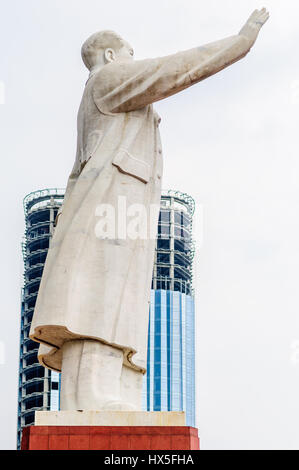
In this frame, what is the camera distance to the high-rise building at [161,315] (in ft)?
279

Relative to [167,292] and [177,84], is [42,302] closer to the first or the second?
[177,84]

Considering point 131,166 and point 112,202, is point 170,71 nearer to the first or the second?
point 131,166

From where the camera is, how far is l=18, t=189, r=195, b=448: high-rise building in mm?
85062

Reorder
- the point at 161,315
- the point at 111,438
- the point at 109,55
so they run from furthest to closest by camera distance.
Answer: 1. the point at 161,315
2. the point at 109,55
3. the point at 111,438

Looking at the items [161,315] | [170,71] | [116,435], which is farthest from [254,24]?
[161,315]

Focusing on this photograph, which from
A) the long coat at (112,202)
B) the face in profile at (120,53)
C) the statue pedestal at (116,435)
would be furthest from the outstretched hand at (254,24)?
the statue pedestal at (116,435)

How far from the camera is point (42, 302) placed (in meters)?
12.3

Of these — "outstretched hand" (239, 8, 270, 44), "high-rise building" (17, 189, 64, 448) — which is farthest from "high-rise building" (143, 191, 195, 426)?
"outstretched hand" (239, 8, 270, 44)

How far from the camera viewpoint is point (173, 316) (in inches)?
3553

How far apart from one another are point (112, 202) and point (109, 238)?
0.47 metres

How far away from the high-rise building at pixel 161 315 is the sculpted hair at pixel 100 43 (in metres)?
69.1

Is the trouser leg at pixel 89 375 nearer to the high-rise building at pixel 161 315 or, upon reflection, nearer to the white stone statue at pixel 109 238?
the white stone statue at pixel 109 238
